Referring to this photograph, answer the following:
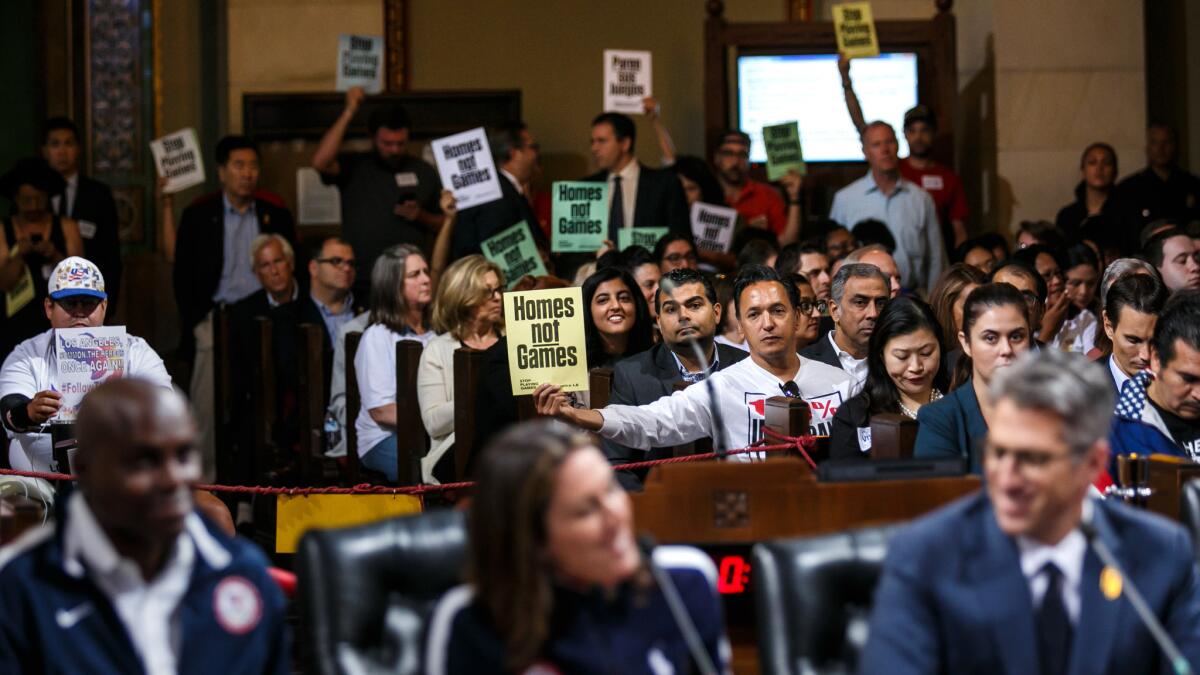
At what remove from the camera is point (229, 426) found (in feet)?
30.0

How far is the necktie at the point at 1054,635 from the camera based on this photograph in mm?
3002

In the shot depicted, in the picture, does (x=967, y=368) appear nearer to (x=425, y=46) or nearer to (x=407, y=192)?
(x=407, y=192)

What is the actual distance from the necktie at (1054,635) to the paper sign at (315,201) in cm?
891

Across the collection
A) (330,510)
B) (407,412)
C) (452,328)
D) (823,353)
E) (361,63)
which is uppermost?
(361,63)

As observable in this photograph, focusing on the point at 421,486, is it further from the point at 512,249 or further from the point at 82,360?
the point at 512,249

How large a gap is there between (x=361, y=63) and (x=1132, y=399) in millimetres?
6489

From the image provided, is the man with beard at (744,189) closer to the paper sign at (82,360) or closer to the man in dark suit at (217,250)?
the man in dark suit at (217,250)

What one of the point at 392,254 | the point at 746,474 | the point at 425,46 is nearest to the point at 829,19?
the point at 425,46

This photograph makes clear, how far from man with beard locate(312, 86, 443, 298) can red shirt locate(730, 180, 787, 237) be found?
6.00 feet

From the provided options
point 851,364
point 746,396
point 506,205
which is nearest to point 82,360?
point 746,396

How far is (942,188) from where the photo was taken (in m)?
10.2

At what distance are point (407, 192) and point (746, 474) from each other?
625 cm

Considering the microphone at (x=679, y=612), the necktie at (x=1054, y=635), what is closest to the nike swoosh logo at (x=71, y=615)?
the microphone at (x=679, y=612)

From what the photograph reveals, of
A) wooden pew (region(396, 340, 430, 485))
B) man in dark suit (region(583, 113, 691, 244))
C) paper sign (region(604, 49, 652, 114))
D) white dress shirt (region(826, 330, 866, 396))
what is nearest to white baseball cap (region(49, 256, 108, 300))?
wooden pew (region(396, 340, 430, 485))
